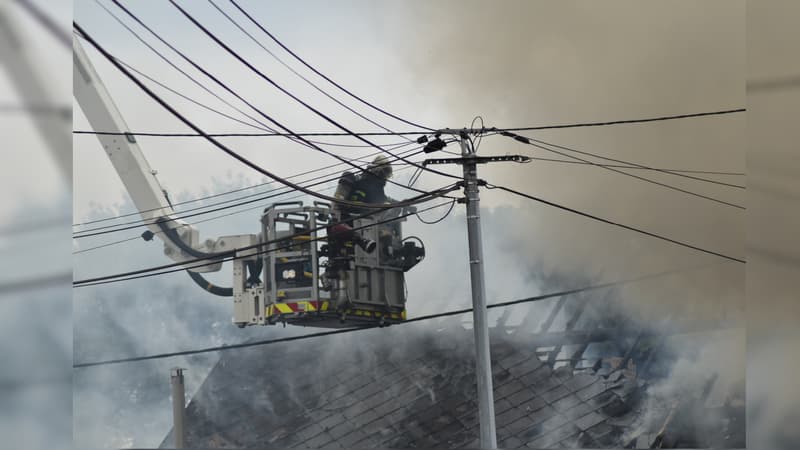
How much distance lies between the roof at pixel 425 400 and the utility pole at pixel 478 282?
0.17m

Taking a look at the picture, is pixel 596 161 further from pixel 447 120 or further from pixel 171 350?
pixel 171 350

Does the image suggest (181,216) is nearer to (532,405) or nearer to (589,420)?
(532,405)

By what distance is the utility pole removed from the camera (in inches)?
304

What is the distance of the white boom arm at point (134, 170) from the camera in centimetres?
805

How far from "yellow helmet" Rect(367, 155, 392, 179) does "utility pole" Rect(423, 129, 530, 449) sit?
10.5 inches

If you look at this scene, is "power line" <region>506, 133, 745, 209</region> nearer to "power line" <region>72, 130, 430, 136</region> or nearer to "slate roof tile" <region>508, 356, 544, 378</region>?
"power line" <region>72, 130, 430, 136</region>

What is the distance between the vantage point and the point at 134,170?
8102 millimetres

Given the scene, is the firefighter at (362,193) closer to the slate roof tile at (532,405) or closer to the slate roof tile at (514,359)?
the slate roof tile at (514,359)

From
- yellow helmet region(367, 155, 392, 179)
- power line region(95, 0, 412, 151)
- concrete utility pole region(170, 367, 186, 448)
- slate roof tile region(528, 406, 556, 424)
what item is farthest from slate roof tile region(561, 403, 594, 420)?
power line region(95, 0, 412, 151)

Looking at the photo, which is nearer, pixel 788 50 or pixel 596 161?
pixel 788 50

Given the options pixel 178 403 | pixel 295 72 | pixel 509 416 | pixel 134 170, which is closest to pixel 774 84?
pixel 509 416

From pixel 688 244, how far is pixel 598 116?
41.8 inches

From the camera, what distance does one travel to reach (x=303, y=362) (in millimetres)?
8102

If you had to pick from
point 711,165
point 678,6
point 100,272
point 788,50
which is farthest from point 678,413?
point 100,272
